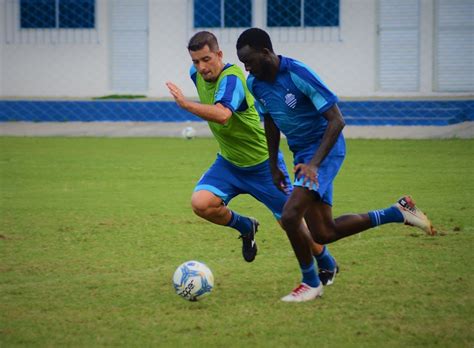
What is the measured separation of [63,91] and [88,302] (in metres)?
19.4

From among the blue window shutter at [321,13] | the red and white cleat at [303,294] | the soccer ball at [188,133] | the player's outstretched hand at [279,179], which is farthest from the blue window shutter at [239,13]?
the red and white cleat at [303,294]

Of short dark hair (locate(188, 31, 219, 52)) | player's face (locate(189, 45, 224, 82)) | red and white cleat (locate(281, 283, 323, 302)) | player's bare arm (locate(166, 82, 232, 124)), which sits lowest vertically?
red and white cleat (locate(281, 283, 323, 302))

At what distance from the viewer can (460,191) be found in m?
11.8

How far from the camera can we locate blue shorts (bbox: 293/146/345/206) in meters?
6.34

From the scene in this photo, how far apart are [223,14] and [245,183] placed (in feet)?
55.9

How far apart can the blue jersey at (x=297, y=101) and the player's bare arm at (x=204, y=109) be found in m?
0.26

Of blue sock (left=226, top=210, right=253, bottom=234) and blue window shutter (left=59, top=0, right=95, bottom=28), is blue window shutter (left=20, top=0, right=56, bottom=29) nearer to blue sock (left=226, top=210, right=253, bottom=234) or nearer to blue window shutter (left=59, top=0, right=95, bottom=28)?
blue window shutter (left=59, top=0, right=95, bottom=28)

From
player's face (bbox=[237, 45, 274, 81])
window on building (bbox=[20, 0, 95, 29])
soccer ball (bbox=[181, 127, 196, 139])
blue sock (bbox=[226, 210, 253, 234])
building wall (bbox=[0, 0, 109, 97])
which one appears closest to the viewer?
player's face (bbox=[237, 45, 274, 81])

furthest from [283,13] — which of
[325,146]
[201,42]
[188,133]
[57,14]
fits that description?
[325,146]

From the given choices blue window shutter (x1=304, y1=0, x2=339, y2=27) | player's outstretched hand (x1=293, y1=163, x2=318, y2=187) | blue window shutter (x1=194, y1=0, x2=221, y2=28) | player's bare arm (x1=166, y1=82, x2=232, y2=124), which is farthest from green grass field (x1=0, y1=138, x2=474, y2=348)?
blue window shutter (x1=194, y1=0, x2=221, y2=28)

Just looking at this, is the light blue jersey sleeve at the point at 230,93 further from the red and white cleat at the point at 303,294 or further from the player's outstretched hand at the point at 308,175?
the red and white cleat at the point at 303,294

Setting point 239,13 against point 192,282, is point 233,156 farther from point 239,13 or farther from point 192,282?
point 239,13

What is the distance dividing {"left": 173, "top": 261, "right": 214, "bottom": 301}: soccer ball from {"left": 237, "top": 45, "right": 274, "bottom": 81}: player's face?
1.36m

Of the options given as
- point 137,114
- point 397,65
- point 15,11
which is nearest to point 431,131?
point 397,65
